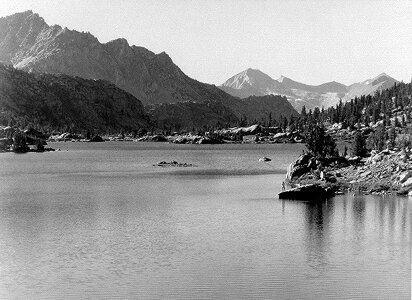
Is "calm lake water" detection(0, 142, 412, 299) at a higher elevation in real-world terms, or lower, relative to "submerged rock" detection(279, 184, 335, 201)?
lower

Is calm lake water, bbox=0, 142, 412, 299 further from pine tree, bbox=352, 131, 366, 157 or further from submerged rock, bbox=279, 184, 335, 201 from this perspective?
pine tree, bbox=352, 131, 366, 157

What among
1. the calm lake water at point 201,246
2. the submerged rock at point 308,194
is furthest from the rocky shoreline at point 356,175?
the calm lake water at point 201,246

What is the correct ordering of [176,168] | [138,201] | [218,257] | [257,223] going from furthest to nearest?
[176,168], [138,201], [257,223], [218,257]

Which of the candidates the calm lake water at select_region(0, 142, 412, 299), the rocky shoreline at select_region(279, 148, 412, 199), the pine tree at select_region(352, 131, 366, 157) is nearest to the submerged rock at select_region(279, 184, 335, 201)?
the rocky shoreline at select_region(279, 148, 412, 199)

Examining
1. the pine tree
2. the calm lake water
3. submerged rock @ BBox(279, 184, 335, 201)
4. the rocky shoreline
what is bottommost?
the calm lake water

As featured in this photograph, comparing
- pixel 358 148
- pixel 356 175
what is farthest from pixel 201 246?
pixel 358 148

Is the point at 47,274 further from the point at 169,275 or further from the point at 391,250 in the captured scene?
the point at 391,250

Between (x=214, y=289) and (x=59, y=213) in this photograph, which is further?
(x=59, y=213)

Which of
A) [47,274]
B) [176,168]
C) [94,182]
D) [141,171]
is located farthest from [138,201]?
[176,168]
